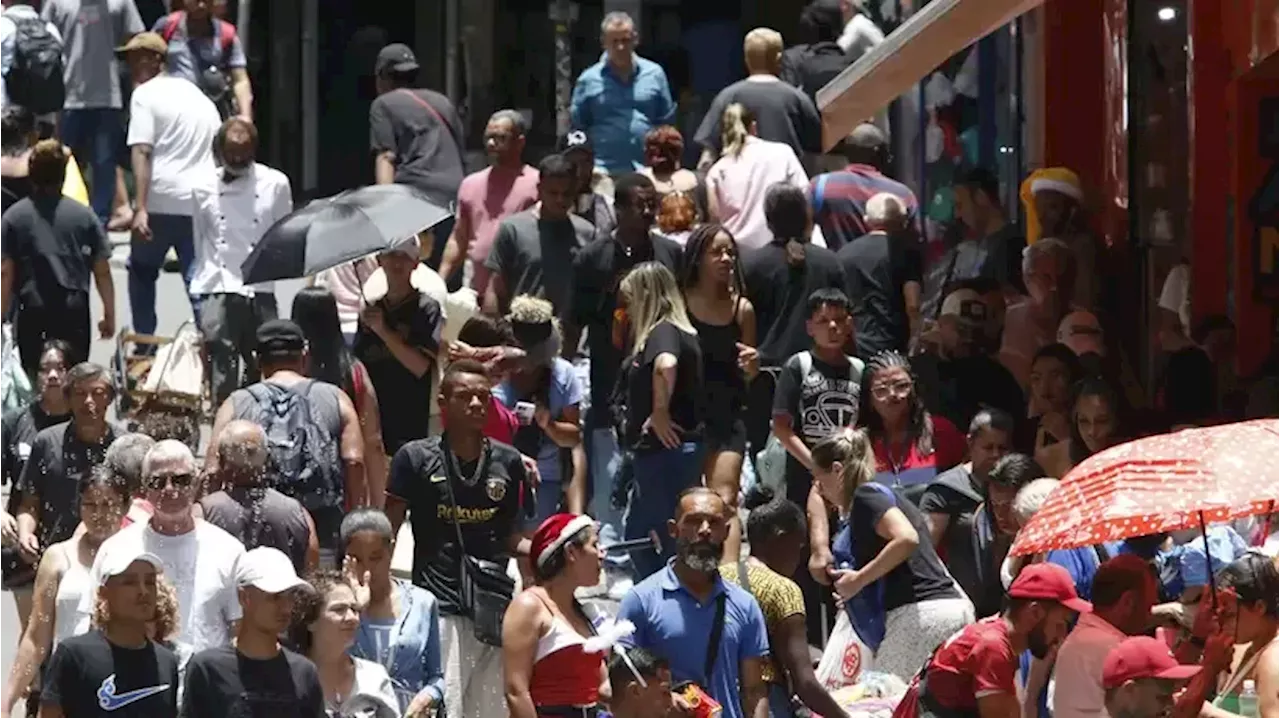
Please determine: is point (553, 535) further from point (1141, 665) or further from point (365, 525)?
point (1141, 665)

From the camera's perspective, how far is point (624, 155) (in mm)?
19953

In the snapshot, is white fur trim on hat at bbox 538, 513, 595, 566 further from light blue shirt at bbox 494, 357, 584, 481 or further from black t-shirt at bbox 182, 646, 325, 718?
light blue shirt at bbox 494, 357, 584, 481

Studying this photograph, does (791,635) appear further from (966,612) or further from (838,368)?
(838,368)

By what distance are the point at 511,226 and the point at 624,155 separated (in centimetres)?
298

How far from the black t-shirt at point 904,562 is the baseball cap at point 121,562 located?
2597 mm

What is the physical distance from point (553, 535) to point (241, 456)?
6.00 feet

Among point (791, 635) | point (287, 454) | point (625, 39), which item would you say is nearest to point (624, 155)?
point (625, 39)

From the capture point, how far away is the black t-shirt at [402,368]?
15.6 metres

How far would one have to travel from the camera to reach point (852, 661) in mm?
13117

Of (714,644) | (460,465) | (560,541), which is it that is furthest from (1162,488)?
(460,465)

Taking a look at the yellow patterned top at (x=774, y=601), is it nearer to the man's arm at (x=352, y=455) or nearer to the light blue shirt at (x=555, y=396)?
the man's arm at (x=352, y=455)

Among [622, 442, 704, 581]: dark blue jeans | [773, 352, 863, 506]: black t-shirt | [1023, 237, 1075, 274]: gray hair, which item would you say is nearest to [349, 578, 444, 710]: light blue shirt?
[622, 442, 704, 581]: dark blue jeans

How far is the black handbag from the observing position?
13.3 m

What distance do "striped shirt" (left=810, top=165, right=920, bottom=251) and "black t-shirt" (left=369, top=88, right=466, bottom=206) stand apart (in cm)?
224
